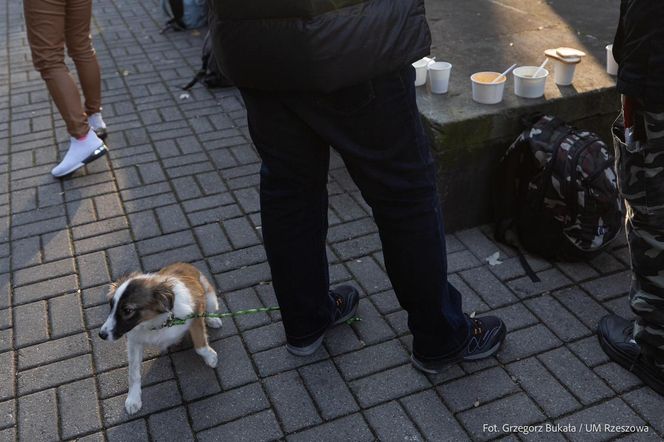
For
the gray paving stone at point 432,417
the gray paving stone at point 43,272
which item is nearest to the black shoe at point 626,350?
the gray paving stone at point 432,417

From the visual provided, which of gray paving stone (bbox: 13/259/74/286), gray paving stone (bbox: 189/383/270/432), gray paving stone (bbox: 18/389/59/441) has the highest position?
gray paving stone (bbox: 189/383/270/432)

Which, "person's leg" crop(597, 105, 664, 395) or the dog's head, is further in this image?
the dog's head

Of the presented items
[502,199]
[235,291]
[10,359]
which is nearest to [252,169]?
[235,291]

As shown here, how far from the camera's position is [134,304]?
2.64m

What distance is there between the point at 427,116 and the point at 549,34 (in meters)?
1.70

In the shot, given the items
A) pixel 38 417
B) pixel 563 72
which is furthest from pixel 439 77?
pixel 38 417

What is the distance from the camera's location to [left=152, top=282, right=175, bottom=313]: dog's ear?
2.68 m

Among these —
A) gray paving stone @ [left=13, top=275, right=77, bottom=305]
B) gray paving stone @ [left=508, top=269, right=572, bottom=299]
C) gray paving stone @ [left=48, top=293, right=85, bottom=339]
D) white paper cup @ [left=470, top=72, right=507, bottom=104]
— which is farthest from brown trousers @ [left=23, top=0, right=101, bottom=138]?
gray paving stone @ [left=508, top=269, right=572, bottom=299]

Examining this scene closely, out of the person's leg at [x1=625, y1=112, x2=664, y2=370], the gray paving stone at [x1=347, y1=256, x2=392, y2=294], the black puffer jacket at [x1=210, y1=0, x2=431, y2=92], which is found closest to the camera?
the black puffer jacket at [x1=210, y1=0, x2=431, y2=92]

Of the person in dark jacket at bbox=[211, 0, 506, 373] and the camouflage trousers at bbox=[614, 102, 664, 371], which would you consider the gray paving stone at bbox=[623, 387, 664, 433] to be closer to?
the camouflage trousers at bbox=[614, 102, 664, 371]

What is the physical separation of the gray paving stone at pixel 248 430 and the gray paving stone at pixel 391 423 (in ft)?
1.26

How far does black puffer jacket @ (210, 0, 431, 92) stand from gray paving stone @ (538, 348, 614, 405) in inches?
61.8

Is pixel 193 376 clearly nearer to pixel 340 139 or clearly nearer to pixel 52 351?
pixel 52 351

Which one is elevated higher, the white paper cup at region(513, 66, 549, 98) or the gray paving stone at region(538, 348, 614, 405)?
the white paper cup at region(513, 66, 549, 98)
